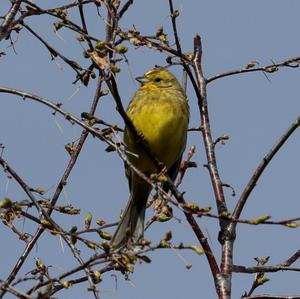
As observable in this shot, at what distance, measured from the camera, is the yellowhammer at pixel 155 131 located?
511cm

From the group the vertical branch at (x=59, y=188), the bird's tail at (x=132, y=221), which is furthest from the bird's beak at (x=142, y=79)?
the vertical branch at (x=59, y=188)

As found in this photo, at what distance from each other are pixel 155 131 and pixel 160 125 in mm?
62

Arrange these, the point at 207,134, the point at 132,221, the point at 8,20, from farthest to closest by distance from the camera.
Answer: the point at 207,134
the point at 132,221
the point at 8,20

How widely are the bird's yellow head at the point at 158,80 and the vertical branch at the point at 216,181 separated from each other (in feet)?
4.31

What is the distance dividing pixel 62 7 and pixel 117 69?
0.64 meters

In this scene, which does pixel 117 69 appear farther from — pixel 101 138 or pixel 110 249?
pixel 110 249

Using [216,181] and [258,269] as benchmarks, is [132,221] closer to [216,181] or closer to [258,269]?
[216,181]

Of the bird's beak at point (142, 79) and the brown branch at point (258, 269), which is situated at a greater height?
the bird's beak at point (142, 79)

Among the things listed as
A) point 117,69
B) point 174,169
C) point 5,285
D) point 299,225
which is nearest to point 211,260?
point 299,225

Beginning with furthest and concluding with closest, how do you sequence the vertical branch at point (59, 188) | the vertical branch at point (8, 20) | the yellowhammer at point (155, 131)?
the yellowhammer at point (155, 131), the vertical branch at point (59, 188), the vertical branch at point (8, 20)

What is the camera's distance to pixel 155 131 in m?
5.11

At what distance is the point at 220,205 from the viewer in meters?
3.59

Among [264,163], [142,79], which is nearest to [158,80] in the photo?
[142,79]

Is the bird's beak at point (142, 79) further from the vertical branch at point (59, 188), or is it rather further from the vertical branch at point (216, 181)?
the vertical branch at point (59, 188)
